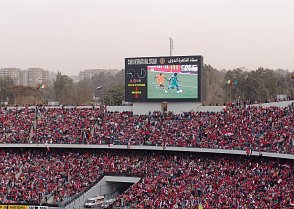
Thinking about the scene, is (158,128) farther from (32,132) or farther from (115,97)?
(115,97)

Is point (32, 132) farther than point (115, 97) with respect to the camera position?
No

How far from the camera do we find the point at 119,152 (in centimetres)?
4700

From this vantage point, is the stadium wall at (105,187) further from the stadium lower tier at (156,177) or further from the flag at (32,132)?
the flag at (32,132)

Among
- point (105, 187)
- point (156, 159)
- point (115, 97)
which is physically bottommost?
point (105, 187)

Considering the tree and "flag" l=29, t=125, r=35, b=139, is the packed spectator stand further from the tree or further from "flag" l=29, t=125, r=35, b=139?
the tree

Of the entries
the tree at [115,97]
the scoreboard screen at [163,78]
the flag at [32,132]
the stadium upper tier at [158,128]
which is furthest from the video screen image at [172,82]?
the tree at [115,97]

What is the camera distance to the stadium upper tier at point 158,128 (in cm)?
3969

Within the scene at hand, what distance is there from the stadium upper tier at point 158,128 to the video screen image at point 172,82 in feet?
6.41

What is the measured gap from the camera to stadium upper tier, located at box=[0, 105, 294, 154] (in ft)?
130

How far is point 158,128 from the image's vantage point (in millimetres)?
46375

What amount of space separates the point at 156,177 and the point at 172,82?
975 cm

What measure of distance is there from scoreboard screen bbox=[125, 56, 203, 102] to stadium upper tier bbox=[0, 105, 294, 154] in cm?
191

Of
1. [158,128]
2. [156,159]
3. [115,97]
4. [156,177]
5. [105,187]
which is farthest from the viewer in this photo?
[115,97]

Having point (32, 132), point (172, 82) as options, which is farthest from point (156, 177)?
point (32, 132)
